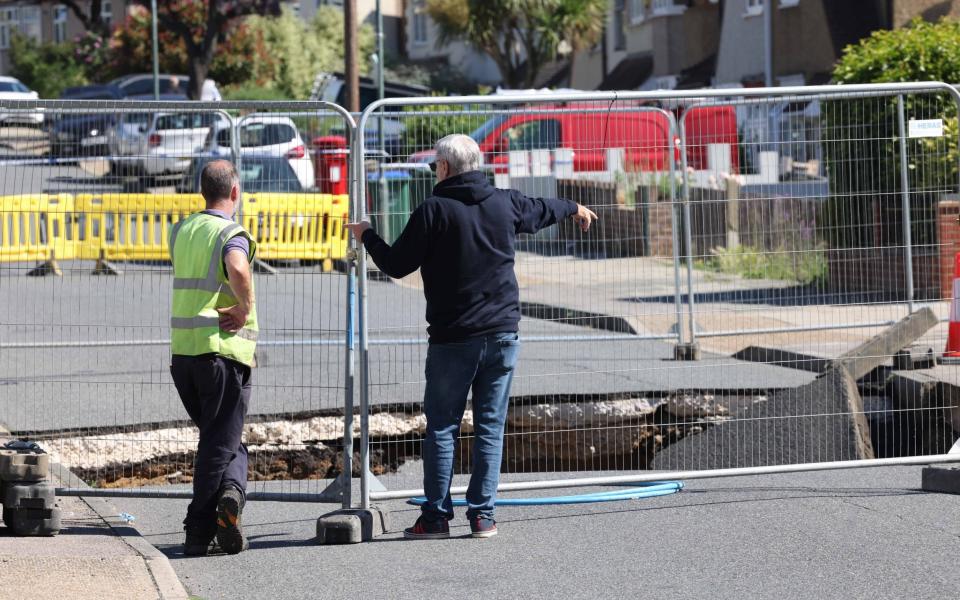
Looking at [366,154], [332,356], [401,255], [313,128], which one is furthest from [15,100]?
[313,128]

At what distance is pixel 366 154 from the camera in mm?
7426

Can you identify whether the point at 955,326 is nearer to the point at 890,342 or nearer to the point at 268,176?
the point at 890,342

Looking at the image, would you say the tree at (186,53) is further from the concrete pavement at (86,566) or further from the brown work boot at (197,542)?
the brown work boot at (197,542)

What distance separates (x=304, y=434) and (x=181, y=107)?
2887mm

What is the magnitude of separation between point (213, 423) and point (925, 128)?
4.64 m

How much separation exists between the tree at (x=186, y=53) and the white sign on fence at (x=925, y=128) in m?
38.5

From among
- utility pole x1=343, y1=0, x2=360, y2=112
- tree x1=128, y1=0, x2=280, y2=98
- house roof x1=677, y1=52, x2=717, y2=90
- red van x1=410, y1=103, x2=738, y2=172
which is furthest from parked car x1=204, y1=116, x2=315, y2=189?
tree x1=128, y1=0, x2=280, y2=98

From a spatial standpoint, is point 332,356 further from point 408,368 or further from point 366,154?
point 366,154

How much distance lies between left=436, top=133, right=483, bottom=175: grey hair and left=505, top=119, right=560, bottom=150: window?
2975 mm

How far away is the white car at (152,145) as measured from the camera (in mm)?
9180

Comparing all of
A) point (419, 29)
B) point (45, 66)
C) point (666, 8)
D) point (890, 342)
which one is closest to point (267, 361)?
point (890, 342)

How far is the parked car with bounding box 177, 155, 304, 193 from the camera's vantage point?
10508 millimetres

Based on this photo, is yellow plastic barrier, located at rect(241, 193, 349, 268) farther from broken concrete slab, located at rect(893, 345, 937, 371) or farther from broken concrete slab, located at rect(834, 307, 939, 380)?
broken concrete slab, located at rect(893, 345, 937, 371)

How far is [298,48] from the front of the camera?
48000 millimetres
